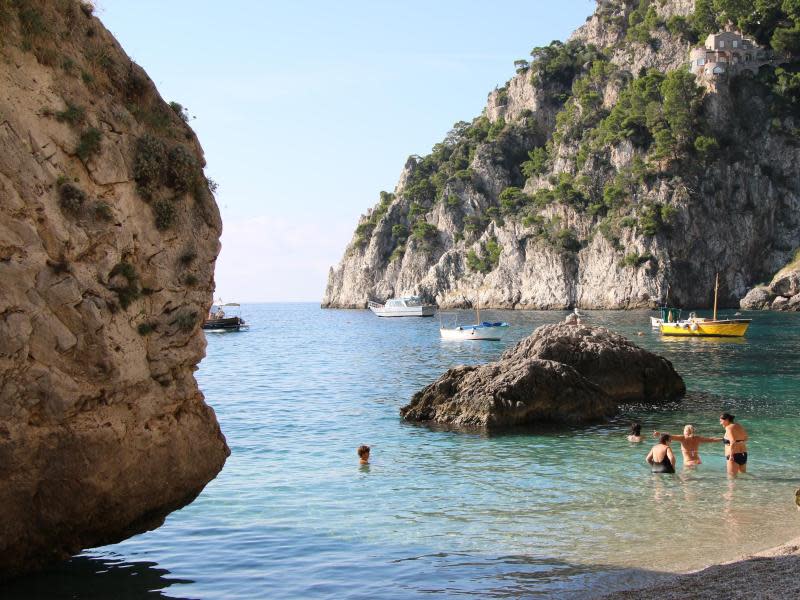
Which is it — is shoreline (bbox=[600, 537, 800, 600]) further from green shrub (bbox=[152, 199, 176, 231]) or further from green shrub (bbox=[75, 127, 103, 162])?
green shrub (bbox=[75, 127, 103, 162])

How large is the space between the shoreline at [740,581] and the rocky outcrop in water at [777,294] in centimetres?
9327

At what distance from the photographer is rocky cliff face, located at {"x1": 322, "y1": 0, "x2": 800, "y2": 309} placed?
4444 inches

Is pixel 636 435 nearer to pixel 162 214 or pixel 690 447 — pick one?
pixel 690 447

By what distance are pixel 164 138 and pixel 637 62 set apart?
136m

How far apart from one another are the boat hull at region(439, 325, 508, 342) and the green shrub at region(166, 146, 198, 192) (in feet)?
176

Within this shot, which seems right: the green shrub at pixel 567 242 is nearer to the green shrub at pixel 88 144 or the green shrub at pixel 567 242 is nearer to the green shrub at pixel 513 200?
the green shrub at pixel 513 200

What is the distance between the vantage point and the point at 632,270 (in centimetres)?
11250

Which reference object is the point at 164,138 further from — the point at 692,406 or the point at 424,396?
the point at 692,406

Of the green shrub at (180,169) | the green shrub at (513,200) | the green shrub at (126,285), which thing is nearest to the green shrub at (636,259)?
the green shrub at (513,200)

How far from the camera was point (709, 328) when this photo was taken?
57.4 meters

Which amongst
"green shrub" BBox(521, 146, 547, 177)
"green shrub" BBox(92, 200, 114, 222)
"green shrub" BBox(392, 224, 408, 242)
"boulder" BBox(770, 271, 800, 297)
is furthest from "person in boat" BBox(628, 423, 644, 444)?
"green shrub" BBox(392, 224, 408, 242)

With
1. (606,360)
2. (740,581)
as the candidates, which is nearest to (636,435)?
(606,360)

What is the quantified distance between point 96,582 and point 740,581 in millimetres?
7665

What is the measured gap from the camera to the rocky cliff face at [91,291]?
8.77m
